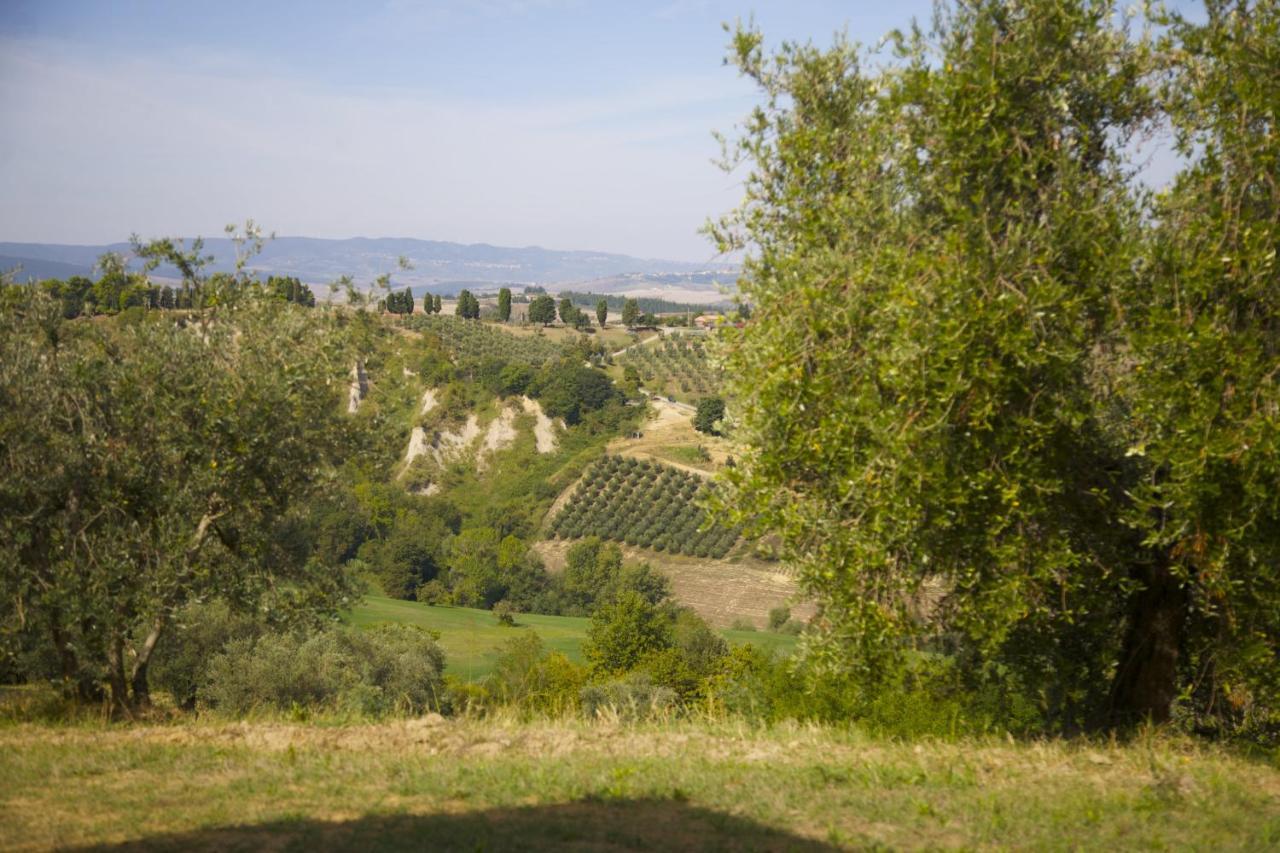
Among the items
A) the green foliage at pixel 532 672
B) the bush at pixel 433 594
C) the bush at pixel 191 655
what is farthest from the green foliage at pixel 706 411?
the bush at pixel 191 655

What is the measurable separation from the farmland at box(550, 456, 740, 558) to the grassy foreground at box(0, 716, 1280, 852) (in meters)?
67.9

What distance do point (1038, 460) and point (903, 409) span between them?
114 centimetres

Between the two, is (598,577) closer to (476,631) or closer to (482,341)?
(476,631)

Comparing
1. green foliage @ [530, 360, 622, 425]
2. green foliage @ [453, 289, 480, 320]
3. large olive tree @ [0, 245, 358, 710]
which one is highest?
large olive tree @ [0, 245, 358, 710]

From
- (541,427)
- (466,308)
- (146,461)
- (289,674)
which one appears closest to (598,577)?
(541,427)

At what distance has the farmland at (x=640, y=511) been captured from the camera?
79375 mm

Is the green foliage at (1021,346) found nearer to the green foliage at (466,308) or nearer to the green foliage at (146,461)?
the green foliage at (146,461)

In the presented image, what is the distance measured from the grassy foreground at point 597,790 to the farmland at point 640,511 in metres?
67.9

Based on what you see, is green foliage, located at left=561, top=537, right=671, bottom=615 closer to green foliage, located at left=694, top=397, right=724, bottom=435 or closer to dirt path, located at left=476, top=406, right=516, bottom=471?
green foliage, located at left=694, top=397, right=724, bottom=435

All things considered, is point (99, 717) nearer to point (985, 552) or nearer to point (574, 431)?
point (985, 552)

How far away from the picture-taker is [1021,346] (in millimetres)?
7258

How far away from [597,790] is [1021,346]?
458cm

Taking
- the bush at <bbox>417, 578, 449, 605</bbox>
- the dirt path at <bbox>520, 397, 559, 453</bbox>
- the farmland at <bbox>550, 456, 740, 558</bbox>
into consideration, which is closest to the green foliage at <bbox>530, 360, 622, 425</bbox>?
the dirt path at <bbox>520, 397, 559, 453</bbox>

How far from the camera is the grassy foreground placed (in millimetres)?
6270
